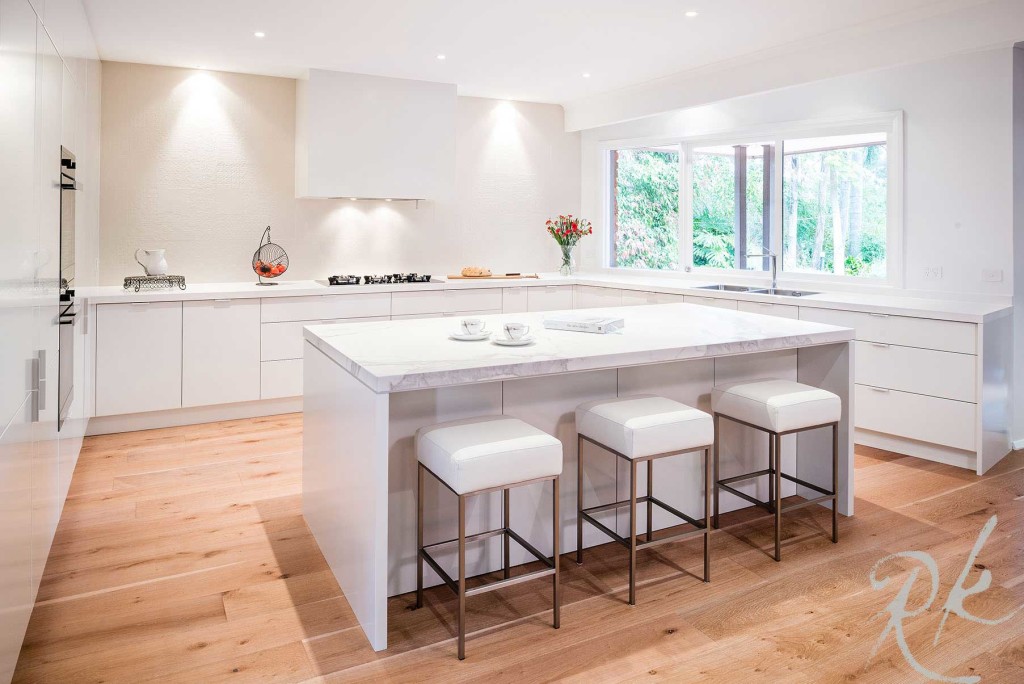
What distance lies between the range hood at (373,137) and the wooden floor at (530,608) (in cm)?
272

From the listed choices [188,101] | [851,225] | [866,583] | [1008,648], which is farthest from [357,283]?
[1008,648]

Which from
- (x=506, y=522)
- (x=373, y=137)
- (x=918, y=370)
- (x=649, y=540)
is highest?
(x=373, y=137)

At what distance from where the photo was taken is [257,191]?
5465mm

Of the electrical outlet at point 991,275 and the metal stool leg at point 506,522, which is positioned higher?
the electrical outlet at point 991,275

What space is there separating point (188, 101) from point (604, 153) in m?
3.55

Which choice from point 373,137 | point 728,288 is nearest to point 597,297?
point 728,288

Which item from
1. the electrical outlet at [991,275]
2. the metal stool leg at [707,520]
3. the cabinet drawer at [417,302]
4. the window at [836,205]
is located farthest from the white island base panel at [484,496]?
the cabinet drawer at [417,302]

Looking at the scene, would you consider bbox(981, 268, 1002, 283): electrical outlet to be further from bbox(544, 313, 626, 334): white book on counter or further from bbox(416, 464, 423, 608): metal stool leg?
bbox(416, 464, 423, 608): metal stool leg

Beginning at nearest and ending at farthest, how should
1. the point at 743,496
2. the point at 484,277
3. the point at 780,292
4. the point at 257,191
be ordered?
the point at 743,496 < the point at 780,292 < the point at 257,191 < the point at 484,277

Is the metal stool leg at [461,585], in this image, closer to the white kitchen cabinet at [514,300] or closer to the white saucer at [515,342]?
the white saucer at [515,342]

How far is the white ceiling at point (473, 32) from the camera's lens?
379 centimetres

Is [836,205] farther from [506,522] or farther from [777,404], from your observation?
[506,522]

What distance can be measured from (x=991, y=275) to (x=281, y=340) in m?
4.43

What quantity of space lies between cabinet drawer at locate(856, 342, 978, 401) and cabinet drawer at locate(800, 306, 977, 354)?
0.13ft
